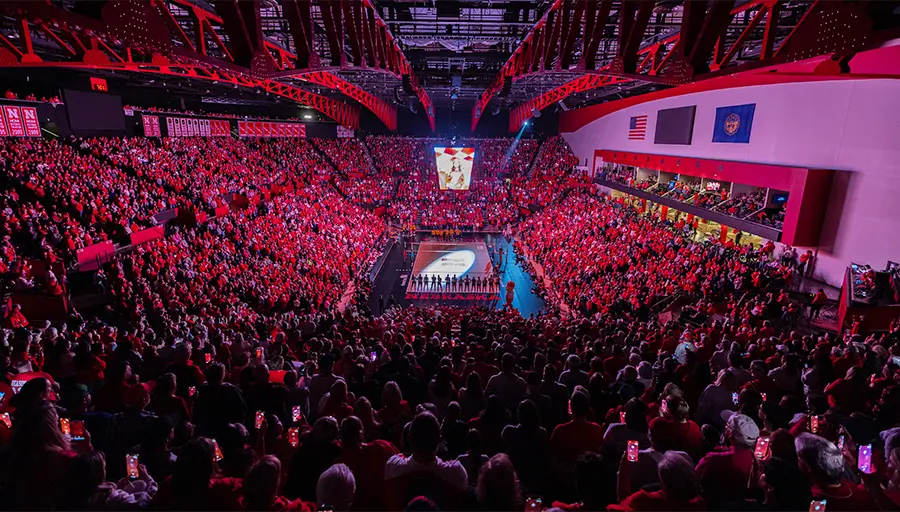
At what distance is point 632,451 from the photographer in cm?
308

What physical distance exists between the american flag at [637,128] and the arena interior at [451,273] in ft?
0.53

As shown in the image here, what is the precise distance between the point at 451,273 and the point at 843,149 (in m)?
15.6

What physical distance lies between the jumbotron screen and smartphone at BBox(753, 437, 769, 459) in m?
33.0

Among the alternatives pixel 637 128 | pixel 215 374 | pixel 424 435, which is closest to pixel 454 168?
pixel 637 128

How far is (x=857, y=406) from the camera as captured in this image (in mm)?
4629

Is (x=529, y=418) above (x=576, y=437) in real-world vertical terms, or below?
above

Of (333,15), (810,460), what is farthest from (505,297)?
(810,460)

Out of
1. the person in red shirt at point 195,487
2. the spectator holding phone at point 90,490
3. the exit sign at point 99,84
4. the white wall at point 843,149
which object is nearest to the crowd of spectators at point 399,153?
the exit sign at point 99,84

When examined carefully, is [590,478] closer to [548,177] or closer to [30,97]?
[30,97]

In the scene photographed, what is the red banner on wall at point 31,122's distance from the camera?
17266mm

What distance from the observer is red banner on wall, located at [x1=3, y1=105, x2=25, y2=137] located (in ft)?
53.7

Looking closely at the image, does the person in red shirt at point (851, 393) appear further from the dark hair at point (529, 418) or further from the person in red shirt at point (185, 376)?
the person in red shirt at point (185, 376)

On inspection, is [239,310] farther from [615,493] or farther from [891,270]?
[891,270]

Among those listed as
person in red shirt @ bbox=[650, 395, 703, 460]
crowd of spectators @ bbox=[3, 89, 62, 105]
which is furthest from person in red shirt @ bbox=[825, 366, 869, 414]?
crowd of spectators @ bbox=[3, 89, 62, 105]
